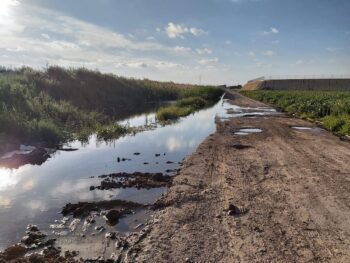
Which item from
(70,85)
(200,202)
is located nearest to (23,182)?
(200,202)

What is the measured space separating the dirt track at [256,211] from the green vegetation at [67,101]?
7.02 m

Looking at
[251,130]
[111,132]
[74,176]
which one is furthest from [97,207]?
[251,130]

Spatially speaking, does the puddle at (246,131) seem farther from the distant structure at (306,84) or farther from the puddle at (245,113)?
the distant structure at (306,84)

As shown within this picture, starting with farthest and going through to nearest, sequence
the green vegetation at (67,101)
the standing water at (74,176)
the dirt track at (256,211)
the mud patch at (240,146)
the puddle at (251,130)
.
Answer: the puddle at (251,130), the green vegetation at (67,101), the mud patch at (240,146), the standing water at (74,176), the dirt track at (256,211)

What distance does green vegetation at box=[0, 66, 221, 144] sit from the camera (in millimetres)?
15953

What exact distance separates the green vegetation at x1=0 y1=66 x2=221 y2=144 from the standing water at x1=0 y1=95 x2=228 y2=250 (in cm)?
161

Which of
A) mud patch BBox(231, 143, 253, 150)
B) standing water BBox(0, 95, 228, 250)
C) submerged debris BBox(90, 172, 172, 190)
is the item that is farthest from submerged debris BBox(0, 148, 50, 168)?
mud patch BBox(231, 143, 253, 150)

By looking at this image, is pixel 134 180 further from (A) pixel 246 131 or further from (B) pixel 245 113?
(B) pixel 245 113

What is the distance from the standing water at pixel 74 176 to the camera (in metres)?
7.43

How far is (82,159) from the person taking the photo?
1280 centimetres

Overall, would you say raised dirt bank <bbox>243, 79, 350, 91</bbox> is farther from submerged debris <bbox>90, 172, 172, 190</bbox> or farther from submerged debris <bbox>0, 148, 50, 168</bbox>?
submerged debris <bbox>90, 172, 172, 190</bbox>

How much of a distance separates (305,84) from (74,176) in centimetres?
10750

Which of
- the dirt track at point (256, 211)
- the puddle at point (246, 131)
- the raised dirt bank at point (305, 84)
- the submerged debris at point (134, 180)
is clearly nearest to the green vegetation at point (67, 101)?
the puddle at point (246, 131)

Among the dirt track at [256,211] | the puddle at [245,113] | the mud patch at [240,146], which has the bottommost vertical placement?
the puddle at [245,113]
